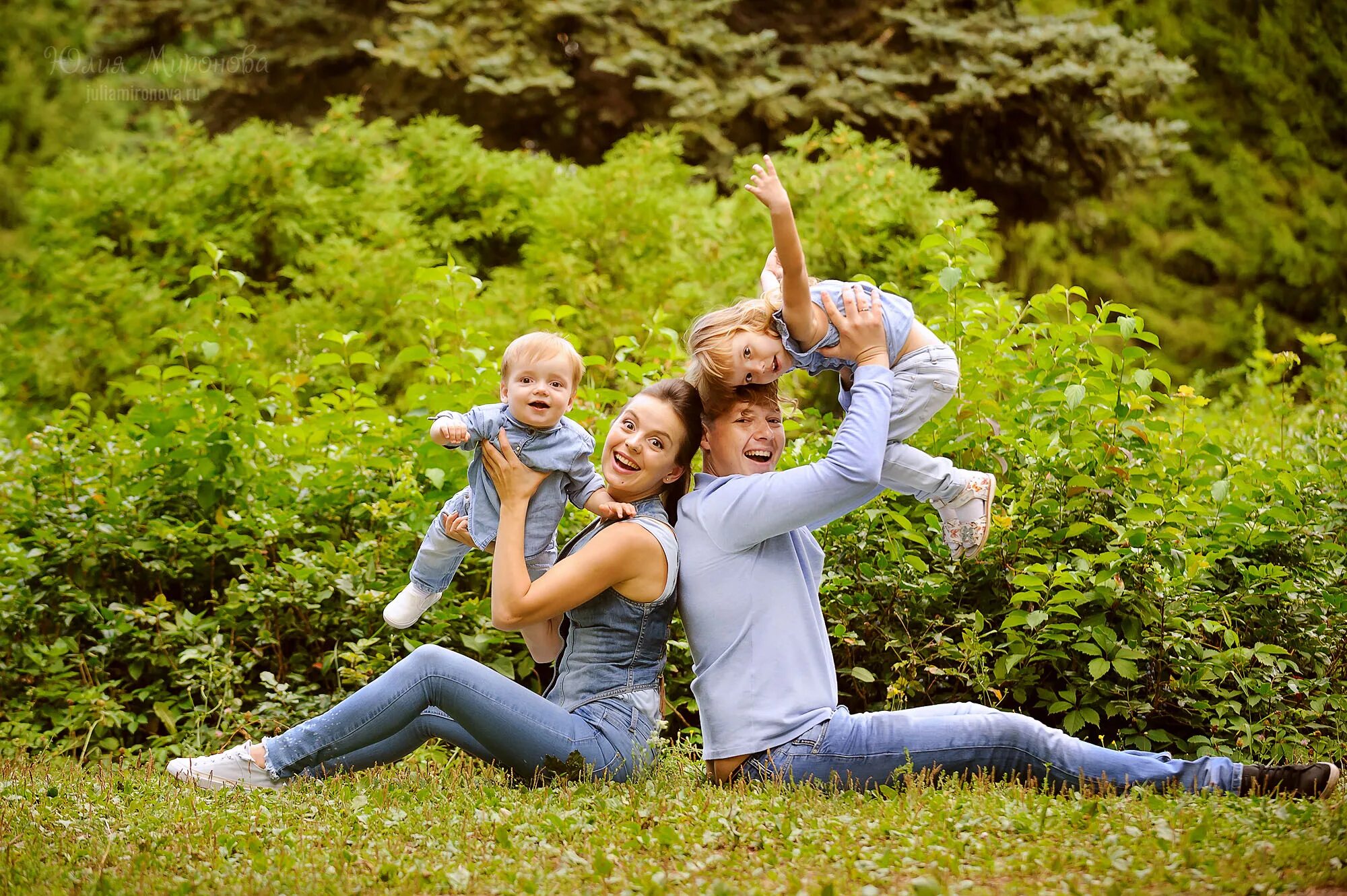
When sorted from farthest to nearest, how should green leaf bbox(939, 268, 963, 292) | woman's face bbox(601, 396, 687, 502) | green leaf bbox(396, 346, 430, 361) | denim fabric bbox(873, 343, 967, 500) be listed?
green leaf bbox(396, 346, 430, 361) → green leaf bbox(939, 268, 963, 292) → denim fabric bbox(873, 343, 967, 500) → woman's face bbox(601, 396, 687, 502)

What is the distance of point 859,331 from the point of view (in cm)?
336

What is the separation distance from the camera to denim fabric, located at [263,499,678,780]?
3207mm

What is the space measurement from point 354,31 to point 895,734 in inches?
442

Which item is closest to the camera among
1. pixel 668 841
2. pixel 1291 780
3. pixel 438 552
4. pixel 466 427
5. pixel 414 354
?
pixel 668 841

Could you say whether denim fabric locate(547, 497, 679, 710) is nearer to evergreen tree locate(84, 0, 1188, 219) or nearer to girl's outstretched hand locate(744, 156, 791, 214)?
girl's outstretched hand locate(744, 156, 791, 214)

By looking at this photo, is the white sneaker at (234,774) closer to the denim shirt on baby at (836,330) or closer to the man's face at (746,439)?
the man's face at (746,439)

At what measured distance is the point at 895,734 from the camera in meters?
3.16

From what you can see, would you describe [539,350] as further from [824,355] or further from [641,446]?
[824,355]

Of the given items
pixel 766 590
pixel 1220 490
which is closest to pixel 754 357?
pixel 766 590

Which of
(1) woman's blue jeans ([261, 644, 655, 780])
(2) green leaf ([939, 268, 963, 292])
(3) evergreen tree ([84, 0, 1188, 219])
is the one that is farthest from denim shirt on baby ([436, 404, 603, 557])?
(3) evergreen tree ([84, 0, 1188, 219])

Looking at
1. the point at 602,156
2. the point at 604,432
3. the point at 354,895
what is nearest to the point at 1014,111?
the point at 602,156

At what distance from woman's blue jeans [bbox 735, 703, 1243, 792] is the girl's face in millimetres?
953

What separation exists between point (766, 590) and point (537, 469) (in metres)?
0.72

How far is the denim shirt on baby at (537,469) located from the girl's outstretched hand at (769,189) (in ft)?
2.74
